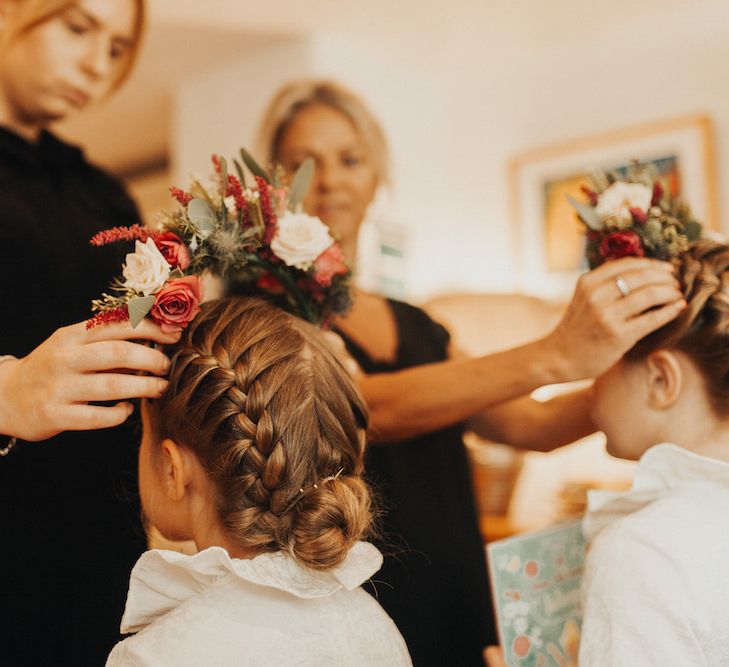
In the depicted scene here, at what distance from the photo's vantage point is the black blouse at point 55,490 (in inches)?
37.7

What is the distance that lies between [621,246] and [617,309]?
102 millimetres

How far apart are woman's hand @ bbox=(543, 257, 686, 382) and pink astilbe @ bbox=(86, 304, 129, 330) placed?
587 mm

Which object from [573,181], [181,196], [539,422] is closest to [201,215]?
[181,196]

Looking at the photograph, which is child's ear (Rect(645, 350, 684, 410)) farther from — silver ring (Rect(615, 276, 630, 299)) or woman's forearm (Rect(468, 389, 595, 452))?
woman's forearm (Rect(468, 389, 595, 452))

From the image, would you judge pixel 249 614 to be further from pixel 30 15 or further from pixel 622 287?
pixel 30 15

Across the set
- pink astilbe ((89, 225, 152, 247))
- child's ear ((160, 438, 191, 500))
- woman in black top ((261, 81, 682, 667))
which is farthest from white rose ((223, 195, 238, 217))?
woman in black top ((261, 81, 682, 667))

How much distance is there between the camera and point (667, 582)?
0.87 m

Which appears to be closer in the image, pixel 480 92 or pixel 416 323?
pixel 416 323

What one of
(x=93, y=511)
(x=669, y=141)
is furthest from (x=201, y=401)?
(x=669, y=141)

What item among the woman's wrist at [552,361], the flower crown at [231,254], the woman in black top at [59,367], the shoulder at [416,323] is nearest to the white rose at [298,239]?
the flower crown at [231,254]

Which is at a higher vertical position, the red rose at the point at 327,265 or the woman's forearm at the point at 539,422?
the red rose at the point at 327,265

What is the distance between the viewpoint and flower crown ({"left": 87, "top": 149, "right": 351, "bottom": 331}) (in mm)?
845

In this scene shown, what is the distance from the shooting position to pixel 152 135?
434 centimetres

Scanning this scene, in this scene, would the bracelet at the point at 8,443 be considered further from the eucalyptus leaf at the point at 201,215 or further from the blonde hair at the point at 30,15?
the blonde hair at the point at 30,15
